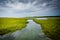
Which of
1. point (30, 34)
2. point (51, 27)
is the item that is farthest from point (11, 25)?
point (51, 27)

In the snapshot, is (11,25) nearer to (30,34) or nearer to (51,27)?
(30,34)

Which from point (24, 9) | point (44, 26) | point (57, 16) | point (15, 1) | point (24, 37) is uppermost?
point (15, 1)

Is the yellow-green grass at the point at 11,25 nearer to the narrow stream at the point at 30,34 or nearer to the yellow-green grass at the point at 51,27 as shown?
the narrow stream at the point at 30,34

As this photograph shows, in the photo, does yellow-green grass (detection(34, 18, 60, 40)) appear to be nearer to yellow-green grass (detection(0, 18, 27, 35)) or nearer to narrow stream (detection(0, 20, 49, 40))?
narrow stream (detection(0, 20, 49, 40))

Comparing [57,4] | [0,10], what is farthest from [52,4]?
[0,10]

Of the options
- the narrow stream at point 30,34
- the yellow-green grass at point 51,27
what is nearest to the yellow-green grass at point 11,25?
the narrow stream at point 30,34

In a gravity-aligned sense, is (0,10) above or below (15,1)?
below

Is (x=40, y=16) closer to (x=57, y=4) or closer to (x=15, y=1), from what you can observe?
(x=57, y=4)
